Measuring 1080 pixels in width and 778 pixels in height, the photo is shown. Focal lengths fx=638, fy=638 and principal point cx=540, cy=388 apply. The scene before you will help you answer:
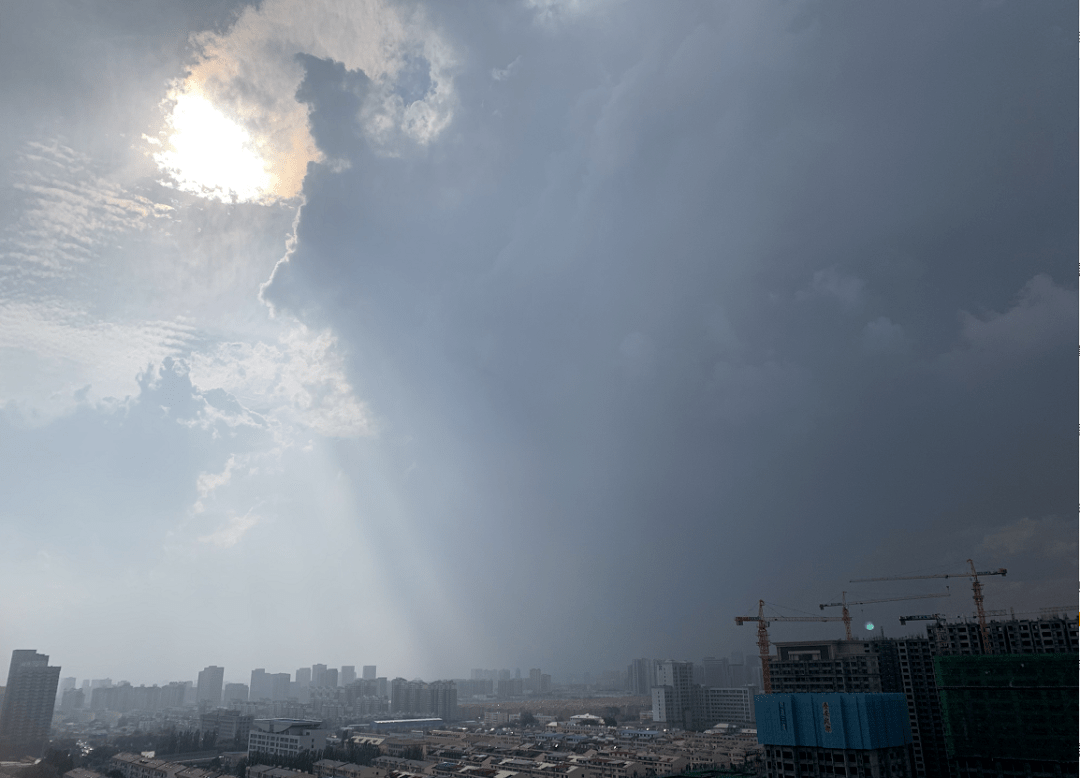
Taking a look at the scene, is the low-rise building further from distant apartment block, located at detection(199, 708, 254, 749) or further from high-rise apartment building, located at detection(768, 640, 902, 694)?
high-rise apartment building, located at detection(768, 640, 902, 694)

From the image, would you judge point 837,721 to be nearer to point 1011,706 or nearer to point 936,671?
point 1011,706

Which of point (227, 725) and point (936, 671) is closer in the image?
point (936, 671)

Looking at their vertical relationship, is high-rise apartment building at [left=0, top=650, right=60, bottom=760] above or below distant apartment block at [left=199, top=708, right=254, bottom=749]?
above

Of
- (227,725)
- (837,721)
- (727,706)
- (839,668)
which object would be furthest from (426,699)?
(837,721)

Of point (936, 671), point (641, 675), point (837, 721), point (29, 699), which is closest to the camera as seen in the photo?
point (837, 721)

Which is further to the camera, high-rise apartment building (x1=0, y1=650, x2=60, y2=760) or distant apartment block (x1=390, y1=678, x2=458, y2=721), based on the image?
distant apartment block (x1=390, y1=678, x2=458, y2=721)

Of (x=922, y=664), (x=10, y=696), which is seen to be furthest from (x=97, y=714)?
(x=922, y=664)

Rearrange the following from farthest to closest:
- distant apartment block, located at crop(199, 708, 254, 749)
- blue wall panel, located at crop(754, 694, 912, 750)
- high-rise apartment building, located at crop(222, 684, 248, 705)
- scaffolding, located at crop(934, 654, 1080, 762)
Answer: high-rise apartment building, located at crop(222, 684, 248, 705), distant apartment block, located at crop(199, 708, 254, 749), scaffolding, located at crop(934, 654, 1080, 762), blue wall panel, located at crop(754, 694, 912, 750)

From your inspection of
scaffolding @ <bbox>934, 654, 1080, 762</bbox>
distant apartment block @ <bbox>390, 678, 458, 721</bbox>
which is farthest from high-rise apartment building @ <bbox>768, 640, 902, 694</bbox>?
distant apartment block @ <bbox>390, 678, 458, 721</bbox>

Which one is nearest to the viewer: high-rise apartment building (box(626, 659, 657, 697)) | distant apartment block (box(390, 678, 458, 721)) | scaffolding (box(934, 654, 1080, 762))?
scaffolding (box(934, 654, 1080, 762))
